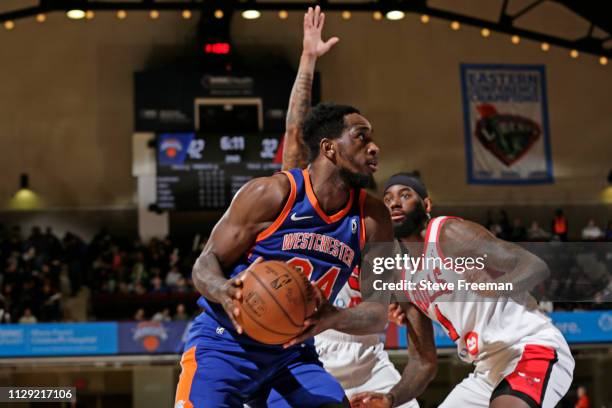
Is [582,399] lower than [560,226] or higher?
lower

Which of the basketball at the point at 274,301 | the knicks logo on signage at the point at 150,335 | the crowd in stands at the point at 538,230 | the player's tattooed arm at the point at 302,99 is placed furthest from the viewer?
the crowd in stands at the point at 538,230

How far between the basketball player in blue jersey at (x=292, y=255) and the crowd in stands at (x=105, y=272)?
38.7ft

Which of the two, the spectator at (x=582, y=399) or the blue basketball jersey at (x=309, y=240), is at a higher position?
the blue basketball jersey at (x=309, y=240)

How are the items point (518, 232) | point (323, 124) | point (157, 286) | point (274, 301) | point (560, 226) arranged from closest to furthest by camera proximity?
1. point (274, 301)
2. point (323, 124)
3. point (157, 286)
4. point (518, 232)
5. point (560, 226)

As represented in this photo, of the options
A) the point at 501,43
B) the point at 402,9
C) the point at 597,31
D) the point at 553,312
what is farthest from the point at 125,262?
the point at 597,31

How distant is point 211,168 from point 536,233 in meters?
7.24

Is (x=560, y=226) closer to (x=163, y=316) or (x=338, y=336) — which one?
(x=163, y=316)

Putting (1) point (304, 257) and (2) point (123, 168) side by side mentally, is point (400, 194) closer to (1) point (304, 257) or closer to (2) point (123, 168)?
(1) point (304, 257)

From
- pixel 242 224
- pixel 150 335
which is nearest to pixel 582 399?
pixel 150 335

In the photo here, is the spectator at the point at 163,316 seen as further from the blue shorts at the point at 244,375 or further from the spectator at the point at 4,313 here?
the blue shorts at the point at 244,375

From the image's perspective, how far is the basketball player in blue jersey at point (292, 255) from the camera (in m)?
4.21

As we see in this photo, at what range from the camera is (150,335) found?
14602 millimetres

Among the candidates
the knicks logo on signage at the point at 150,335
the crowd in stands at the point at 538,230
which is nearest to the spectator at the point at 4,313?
the knicks logo on signage at the point at 150,335

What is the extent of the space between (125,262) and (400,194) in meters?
14.0
